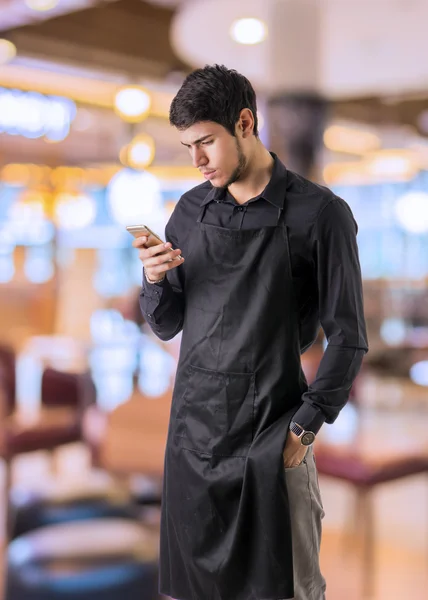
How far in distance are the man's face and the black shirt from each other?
0.09 meters

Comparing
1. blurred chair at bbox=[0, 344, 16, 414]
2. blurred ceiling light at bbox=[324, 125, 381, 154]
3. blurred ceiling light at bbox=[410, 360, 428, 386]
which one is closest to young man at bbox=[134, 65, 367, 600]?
blurred chair at bbox=[0, 344, 16, 414]

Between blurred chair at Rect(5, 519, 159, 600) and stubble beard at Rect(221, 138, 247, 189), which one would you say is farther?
blurred chair at Rect(5, 519, 159, 600)

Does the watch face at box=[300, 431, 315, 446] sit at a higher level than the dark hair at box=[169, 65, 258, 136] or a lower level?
lower

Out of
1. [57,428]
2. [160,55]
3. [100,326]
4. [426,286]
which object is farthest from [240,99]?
[426,286]

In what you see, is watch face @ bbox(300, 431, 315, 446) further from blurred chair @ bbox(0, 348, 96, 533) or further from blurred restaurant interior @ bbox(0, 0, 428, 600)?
blurred chair @ bbox(0, 348, 96, 533)

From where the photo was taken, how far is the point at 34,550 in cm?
249

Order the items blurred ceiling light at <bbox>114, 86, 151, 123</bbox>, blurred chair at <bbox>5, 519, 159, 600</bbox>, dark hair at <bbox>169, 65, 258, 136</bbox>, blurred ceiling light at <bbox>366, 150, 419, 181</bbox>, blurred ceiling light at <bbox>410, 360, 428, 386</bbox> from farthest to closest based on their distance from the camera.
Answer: blurred ceiling light at <bbox>366, 150, 419, 181</bbox>, blurred ceiling light at <bbox>410, 360, 428, 386</bbox>, blurred ceiling light at <bbox>114, 86, 151, 123</bbox>, blurred chair at <bbox>5, 519, 159, 600</bbox>, dark hair at <bbox>169, 65, 258, 136</bbox>

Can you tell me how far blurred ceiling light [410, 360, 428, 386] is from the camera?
23.4 ft

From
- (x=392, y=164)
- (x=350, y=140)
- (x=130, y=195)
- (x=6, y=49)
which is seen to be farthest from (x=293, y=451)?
(x=392, y=164)

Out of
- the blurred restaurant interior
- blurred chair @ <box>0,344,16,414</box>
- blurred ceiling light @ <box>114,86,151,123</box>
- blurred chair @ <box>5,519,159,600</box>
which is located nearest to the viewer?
blurred chair @ <box>5,519,159,600</box>

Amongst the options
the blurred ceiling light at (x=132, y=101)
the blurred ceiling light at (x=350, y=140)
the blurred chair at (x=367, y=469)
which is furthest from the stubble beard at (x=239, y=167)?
the blurred ceiling light at (x=350, y=140)

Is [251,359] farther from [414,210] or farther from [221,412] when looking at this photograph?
[414,210]

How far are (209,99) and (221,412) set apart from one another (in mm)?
499

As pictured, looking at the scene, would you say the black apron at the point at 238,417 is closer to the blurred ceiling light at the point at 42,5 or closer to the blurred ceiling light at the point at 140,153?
the blurred ceiling light at the point at 42,5
